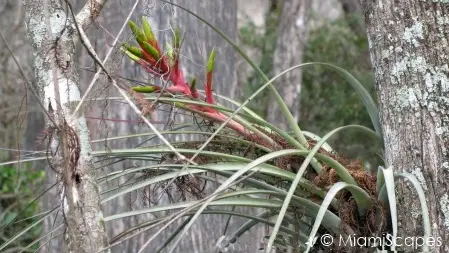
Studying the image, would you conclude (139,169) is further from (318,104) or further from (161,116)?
(318,104)

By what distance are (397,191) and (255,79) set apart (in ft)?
22.4

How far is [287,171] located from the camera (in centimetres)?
194

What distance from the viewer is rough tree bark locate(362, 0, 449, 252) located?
1880 mm

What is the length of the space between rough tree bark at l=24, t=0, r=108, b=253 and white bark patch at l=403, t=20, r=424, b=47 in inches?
33.6

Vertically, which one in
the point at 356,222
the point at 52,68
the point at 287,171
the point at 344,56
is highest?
the point at 344,56

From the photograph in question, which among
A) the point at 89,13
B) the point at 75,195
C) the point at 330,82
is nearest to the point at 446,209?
the point at 75,195

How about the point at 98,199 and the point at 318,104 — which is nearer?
the point at 98,199

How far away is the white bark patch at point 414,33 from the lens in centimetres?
195

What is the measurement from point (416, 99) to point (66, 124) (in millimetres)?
904

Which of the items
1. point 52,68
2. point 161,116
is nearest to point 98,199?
point 52,68

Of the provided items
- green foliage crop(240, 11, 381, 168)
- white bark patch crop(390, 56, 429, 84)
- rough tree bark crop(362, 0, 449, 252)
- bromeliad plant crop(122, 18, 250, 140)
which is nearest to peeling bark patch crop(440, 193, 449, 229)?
rough tree bark crop(362, 0, 449, 252)

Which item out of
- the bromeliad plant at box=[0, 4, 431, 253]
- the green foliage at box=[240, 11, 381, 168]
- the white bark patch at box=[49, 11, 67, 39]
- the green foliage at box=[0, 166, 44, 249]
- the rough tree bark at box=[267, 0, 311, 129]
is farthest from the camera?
the green foliage at box=[240, 11, 381, 168]

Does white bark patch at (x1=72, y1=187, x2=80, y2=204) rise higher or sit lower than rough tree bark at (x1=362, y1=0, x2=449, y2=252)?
lower

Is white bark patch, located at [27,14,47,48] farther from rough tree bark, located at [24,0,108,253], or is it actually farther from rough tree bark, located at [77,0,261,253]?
rough tree bark, located at [77,0,261,253]
